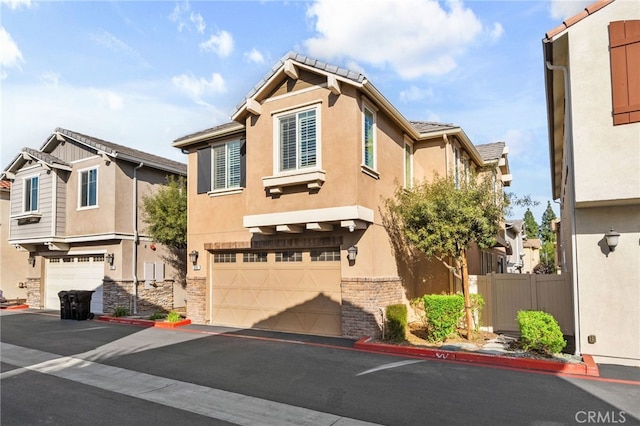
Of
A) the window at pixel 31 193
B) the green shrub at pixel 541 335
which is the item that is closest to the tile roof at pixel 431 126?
the green shrub at pixel 541 335

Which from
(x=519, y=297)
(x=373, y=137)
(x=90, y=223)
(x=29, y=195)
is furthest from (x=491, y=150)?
(x=29, y=195)

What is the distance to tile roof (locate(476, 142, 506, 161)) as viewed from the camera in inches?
760

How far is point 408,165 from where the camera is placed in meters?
14.7

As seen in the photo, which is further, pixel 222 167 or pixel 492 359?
pixel 222 167

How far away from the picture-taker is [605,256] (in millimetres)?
8875

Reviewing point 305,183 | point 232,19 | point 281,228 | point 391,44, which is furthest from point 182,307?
point 391,44

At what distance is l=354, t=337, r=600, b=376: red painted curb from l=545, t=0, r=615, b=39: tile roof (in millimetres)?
6945

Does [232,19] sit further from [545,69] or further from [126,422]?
[126,422]

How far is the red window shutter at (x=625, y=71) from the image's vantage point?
8312 millimetres

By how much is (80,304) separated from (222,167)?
8.35 metres

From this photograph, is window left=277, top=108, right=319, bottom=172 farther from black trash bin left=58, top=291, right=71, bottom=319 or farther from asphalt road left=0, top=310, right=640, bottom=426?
black trash bin left=58, top=291, right=71, bottom=319

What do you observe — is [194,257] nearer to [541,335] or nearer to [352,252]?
[352,252]

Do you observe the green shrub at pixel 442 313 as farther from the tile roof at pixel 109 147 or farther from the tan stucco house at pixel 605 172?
the tile roof at pixel 109 147

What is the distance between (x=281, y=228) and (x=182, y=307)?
9.78m
